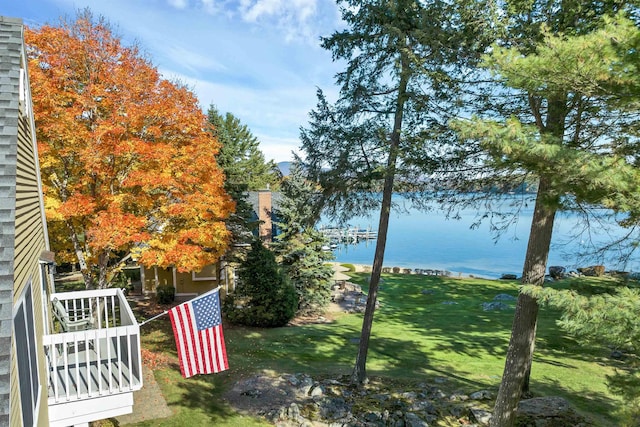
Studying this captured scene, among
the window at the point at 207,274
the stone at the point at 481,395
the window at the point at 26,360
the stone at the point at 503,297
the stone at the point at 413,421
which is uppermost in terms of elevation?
the window at the point at 26,360

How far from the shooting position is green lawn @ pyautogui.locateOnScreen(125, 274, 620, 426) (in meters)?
11.3

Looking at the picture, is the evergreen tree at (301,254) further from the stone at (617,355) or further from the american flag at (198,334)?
the american flag at (198,334)

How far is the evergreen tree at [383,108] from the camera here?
9570 millimetres

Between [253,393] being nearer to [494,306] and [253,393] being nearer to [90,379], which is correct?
[90,379]

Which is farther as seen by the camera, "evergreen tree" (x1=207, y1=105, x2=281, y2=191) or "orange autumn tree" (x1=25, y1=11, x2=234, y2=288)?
"evergreen tree" (x1=207, y1=105, x2=281, y2=191)

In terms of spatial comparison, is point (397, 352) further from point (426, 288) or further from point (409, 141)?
point (426, 288)

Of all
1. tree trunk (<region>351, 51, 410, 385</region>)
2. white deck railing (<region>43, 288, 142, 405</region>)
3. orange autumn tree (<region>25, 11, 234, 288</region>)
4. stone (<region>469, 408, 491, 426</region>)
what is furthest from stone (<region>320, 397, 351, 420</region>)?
orange autumn tree (<region>25, 11, 234, 288</region>)

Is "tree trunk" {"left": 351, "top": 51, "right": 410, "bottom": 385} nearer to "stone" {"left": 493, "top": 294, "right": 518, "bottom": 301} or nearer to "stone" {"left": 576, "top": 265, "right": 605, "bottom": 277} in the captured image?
"stone" {"left": 493, "top": 294, "right": 518, "bottom": 301}

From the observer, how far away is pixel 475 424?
10.0m

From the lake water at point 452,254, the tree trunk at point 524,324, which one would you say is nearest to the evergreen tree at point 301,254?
the tree trunk at point 524,324

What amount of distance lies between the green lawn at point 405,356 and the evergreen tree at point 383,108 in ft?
9.67

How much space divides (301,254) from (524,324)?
14.1 meters

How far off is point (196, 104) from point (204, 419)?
9.39m

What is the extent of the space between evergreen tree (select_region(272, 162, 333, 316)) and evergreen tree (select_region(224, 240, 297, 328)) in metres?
2.36
